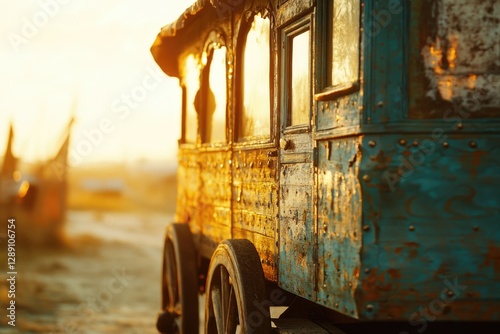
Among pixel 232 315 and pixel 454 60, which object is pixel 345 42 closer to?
pixel 454 60

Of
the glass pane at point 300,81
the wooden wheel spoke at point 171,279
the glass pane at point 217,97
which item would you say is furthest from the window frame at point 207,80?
the glass pane at point 300,81

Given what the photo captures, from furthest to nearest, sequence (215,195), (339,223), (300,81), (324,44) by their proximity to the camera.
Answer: (215,195) < (300,81) < (324,44) < (339,223)

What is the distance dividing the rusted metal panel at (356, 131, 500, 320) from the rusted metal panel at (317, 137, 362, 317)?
0.31 ft

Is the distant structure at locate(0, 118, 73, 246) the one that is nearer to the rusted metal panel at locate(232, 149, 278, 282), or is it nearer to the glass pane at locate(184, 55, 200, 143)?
the glass pane at locate(184, 55, 200, 143)

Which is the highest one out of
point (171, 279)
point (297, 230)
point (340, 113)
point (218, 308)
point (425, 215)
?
point (340, 113)

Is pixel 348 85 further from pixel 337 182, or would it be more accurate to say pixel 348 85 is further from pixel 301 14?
pixel 301 14

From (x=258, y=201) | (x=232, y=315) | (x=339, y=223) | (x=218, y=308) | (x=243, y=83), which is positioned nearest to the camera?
(x=339, y=223)

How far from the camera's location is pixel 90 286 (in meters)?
21.0

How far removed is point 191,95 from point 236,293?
4.12 metres

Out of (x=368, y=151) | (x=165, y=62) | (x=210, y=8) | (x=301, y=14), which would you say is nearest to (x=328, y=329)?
(x=368, y=151)

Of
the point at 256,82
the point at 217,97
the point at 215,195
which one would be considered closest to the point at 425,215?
the point at 256,82

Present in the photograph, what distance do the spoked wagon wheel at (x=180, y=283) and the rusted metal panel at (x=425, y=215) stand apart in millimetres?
4189

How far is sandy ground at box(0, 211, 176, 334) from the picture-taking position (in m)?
14.6

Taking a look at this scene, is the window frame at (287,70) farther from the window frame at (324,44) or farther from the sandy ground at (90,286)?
the sandy ground at (90,286)
